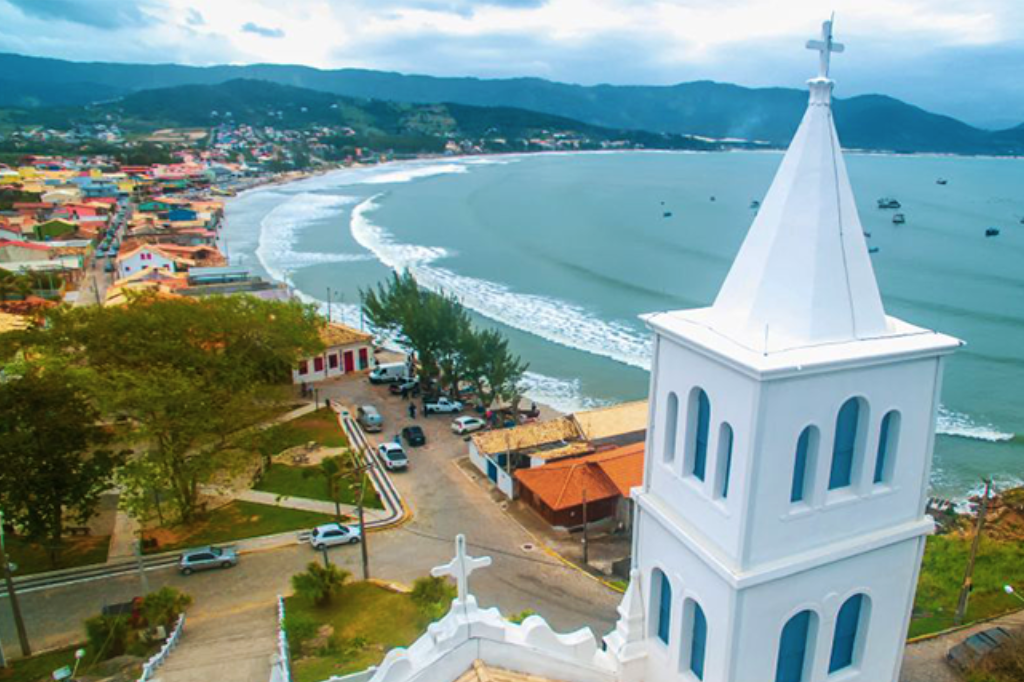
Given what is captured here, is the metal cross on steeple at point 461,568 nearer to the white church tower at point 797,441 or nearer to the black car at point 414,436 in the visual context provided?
the white church tower at point 797,441

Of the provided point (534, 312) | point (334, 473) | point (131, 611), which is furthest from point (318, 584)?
point (534, 312)

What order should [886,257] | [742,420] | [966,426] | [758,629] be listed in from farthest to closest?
[886,257], [966,426], [758,629], [742,420]

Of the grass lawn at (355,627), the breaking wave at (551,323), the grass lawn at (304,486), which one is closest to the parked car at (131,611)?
the grass lawn at (355,627)

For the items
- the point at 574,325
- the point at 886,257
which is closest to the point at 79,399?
the point at 574,325

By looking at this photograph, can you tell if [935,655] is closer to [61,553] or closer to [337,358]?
[61,553]

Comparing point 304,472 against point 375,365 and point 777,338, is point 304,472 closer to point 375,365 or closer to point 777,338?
point 375,365

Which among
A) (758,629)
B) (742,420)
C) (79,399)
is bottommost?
(79,399)

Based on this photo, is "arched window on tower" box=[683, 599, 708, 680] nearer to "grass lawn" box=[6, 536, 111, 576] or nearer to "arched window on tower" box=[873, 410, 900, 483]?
"arched window on tower" box=[873, 410, 900, 483]
